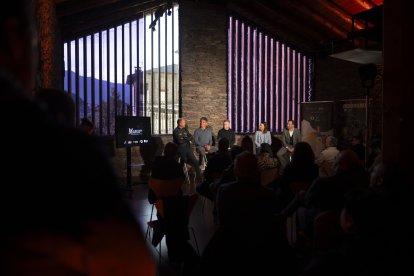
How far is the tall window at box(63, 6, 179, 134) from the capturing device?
29.8 ft

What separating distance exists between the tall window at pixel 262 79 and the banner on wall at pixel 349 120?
2297 millimetres

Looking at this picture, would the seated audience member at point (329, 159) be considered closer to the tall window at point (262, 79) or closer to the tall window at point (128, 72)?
the tall window at point (128, 72)

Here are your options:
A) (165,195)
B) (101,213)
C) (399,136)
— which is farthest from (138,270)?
(399,136)

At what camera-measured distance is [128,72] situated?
9.66 metres

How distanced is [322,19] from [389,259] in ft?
33.7

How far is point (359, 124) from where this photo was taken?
10000 millimetres

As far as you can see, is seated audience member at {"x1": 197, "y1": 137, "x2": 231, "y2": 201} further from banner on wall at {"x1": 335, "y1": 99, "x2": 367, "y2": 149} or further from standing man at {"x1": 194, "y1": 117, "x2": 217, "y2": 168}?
banner on wall at {"x1": 335, "y1": 99, "x2": 367, "y2": 149}

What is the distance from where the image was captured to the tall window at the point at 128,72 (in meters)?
9.08

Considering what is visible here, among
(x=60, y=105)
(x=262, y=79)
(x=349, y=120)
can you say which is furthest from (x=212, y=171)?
(x=262, y=79)

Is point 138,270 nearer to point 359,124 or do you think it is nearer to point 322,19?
point 359,124

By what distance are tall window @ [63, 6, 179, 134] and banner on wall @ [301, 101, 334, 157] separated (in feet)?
11.4

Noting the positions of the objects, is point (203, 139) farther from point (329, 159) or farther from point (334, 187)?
point (334, 187)

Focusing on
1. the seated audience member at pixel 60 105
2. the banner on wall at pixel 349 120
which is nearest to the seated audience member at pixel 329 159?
the banner on wall at pixel 349 120

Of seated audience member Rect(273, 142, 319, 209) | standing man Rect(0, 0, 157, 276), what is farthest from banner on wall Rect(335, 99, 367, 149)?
standing man Rect(0, 0, 157, 276)
